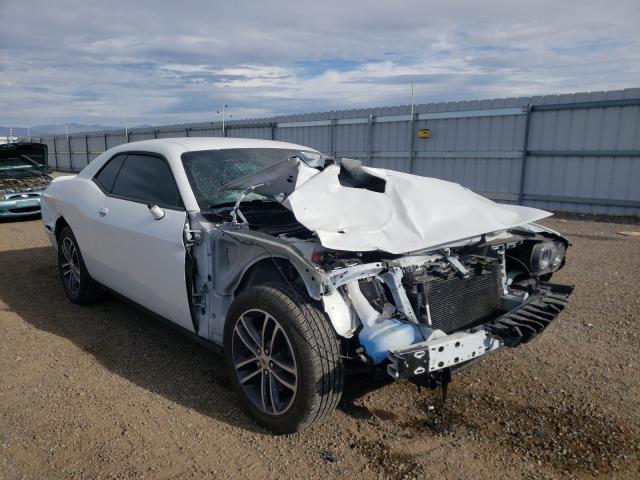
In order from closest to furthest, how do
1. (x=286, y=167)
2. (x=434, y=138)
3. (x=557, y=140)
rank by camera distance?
Answer: (x=286, y=167) → (x=557, y=140) → (x=434, y=138)

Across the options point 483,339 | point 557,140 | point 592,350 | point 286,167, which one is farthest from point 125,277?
point 557,140

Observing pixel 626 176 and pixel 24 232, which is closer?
pixel 24 232

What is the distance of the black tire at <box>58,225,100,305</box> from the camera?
4.79 meters

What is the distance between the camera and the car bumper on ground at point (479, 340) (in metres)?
2.37

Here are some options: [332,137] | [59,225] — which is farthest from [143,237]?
[332,137]

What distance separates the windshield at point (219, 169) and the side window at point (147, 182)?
16 cm

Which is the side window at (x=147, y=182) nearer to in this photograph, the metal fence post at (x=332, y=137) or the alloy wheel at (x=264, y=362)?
the alloy wheel at (x=264, y=362)

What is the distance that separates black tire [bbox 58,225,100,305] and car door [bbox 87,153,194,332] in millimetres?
398

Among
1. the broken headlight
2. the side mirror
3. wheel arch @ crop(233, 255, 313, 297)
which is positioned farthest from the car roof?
the broken headlight

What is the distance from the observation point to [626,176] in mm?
10219

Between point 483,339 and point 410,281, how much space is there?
0.48m

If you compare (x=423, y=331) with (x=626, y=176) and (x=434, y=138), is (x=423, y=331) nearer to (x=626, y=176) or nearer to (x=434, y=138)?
(x=626, y=176)

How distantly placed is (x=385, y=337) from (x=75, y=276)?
3.68 m

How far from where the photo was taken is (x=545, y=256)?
11.7 ft
